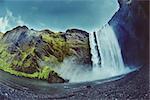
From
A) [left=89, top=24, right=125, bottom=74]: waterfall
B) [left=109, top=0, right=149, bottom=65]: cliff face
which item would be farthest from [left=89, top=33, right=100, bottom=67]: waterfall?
[left=109, top=0, right=149, bottom=65]: cliff face

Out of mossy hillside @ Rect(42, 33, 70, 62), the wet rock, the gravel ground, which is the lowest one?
the gravel ground

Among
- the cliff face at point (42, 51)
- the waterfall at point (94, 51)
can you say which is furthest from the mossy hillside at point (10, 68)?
the waterfall at point (94, 51)

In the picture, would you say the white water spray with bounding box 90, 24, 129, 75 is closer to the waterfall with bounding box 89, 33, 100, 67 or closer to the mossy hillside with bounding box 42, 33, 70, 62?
the waterfall with bounding box 89, 33, 100, 67

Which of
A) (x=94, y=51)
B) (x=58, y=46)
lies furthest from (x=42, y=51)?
(x=94, y=51)

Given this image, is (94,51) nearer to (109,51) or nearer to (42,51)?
(109,51)

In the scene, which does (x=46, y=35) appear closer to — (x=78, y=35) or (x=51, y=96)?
(x=78, y=35)

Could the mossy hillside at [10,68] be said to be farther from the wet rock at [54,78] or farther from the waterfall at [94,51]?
the waterfall at [94,51]
